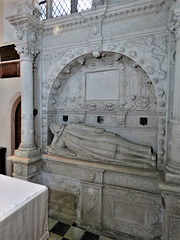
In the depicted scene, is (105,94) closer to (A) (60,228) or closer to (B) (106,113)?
(B) (106,113)

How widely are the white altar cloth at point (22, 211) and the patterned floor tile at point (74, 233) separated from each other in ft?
2.78

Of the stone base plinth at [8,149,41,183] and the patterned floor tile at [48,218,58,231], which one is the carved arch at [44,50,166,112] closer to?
the stone base plinth at [8,149,41,183]

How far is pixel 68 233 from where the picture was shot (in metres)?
2.34

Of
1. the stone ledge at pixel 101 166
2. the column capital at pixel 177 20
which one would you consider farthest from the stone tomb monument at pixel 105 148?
the column capital at pixel 177 20

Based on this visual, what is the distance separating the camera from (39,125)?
9.63 feet

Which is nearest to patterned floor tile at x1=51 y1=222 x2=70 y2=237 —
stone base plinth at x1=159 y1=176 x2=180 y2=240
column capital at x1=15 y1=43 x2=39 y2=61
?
stone base plinth at x1=159 y1=176 x2=180 y2=240

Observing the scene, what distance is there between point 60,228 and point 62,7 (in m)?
3.98

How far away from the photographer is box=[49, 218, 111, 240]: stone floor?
2.26 meters

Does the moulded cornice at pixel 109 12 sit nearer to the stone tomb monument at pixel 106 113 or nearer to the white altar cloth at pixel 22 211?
the stone tomb monument at pixel 106 113

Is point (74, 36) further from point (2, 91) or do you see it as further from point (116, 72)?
point (2, 91)

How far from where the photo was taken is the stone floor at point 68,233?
7.43 feet

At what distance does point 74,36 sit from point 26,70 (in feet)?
3.32

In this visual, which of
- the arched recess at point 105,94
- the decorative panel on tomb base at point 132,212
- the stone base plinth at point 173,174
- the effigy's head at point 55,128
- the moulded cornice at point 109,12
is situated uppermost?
the moulded cornice at point 109,12

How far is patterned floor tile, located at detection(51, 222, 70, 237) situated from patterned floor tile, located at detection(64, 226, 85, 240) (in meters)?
0.06
